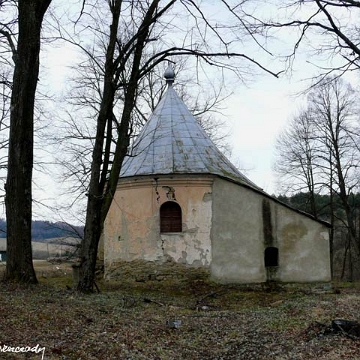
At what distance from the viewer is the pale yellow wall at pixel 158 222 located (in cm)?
1526

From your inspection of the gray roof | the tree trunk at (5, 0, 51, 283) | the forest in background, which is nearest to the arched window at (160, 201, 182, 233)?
the gray roof

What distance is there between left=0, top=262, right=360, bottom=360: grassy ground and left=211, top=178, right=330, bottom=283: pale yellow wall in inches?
176

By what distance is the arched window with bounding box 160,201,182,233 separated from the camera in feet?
50.9

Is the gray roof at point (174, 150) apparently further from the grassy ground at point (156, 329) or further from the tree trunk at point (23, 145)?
the grassy ground at point (156, 329)

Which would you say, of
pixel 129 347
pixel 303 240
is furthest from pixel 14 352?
pixel 303 240

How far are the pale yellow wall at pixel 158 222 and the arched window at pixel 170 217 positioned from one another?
0.17 meters

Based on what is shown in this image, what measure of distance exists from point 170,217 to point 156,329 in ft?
25.5

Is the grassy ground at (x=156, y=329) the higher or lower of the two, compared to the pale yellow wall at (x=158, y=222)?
lower

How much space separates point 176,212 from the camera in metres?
15.6

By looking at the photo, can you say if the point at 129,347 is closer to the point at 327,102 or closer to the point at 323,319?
the point at 323,319

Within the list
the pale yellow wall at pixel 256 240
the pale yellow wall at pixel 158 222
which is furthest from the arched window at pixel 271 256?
the pale yellow wall at pixel 158 222

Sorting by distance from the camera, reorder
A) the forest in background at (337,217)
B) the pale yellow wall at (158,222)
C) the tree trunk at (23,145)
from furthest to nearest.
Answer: the forest in background at (337,217), the pale yellow wall at (158,222), the tree trunk at (23,145)

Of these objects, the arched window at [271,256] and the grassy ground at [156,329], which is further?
the arched window at [271,256]

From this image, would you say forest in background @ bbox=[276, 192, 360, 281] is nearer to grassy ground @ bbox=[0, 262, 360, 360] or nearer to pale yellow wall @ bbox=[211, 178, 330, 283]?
pale yellow wall @ bbox=[211, 178, 330, 283]
